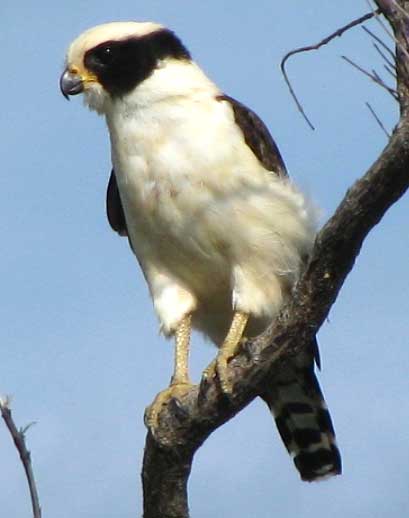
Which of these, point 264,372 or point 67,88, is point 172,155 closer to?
point 67,88

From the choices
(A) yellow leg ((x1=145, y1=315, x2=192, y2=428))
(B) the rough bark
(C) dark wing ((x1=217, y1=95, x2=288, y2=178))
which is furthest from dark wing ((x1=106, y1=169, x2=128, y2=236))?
(B) the rough bark

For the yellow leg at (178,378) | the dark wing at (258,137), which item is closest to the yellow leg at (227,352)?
the yellow leg at (178,378)

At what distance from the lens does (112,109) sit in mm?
6020

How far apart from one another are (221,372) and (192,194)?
92 centimetres

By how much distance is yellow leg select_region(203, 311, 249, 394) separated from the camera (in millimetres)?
5020

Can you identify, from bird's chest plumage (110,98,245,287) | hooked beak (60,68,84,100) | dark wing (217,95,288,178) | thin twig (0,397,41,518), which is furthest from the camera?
hooked beak (60,68,84,100)

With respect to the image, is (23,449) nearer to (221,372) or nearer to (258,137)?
(221,372)

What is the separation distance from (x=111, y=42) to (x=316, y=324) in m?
1.92

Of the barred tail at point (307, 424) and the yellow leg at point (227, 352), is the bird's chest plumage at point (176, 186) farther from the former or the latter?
the barred tail at point (307, 424)

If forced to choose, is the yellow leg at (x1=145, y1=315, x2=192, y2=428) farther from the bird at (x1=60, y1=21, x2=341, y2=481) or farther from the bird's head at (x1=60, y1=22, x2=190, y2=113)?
the bird's head at (x1=60, y1=22, x2=190, y2=113)

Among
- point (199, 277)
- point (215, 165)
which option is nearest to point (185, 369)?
point (199, 277)

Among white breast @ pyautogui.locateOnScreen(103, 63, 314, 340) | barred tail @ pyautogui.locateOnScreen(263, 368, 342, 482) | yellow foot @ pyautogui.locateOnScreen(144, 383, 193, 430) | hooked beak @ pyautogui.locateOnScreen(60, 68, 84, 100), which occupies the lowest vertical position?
barred tail @ pyautogui.locateOnScreen(263, 368, 342, 482)

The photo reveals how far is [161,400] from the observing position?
5.59 metres

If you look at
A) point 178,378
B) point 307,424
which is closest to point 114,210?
point 178,378
